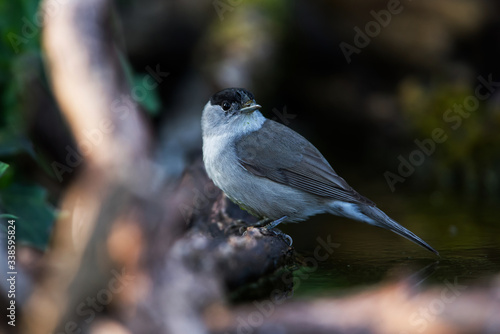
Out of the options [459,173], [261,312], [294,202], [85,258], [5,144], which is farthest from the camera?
[459,173]

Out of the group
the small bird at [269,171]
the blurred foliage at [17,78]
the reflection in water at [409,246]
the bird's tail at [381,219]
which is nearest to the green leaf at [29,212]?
the blurred foliage at [17,78]

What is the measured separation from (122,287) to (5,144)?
3.06m

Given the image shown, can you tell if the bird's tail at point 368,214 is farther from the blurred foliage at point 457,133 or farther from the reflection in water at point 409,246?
the blurred foliage at point 457,133

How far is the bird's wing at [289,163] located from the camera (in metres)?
4.23

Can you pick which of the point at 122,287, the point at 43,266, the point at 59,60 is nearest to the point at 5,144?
the point at 59,60

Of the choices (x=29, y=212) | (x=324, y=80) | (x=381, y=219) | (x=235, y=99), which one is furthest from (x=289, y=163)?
(x=324, y=80)

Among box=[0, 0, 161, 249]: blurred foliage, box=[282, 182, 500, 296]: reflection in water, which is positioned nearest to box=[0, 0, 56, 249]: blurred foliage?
box=[0, 0, 161, 249]: blurred foliage

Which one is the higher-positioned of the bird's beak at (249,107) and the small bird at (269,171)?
the bird's beak at (249,107)

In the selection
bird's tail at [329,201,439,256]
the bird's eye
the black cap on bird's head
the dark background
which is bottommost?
the dark background

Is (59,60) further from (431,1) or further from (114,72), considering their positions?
(431,1)

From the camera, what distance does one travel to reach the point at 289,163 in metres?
A: 4.41

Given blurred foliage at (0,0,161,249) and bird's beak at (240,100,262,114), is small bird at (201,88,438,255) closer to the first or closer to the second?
bird's beak at (240,100,262,114)

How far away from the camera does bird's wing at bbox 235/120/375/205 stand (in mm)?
4230

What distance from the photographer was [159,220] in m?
2.22
